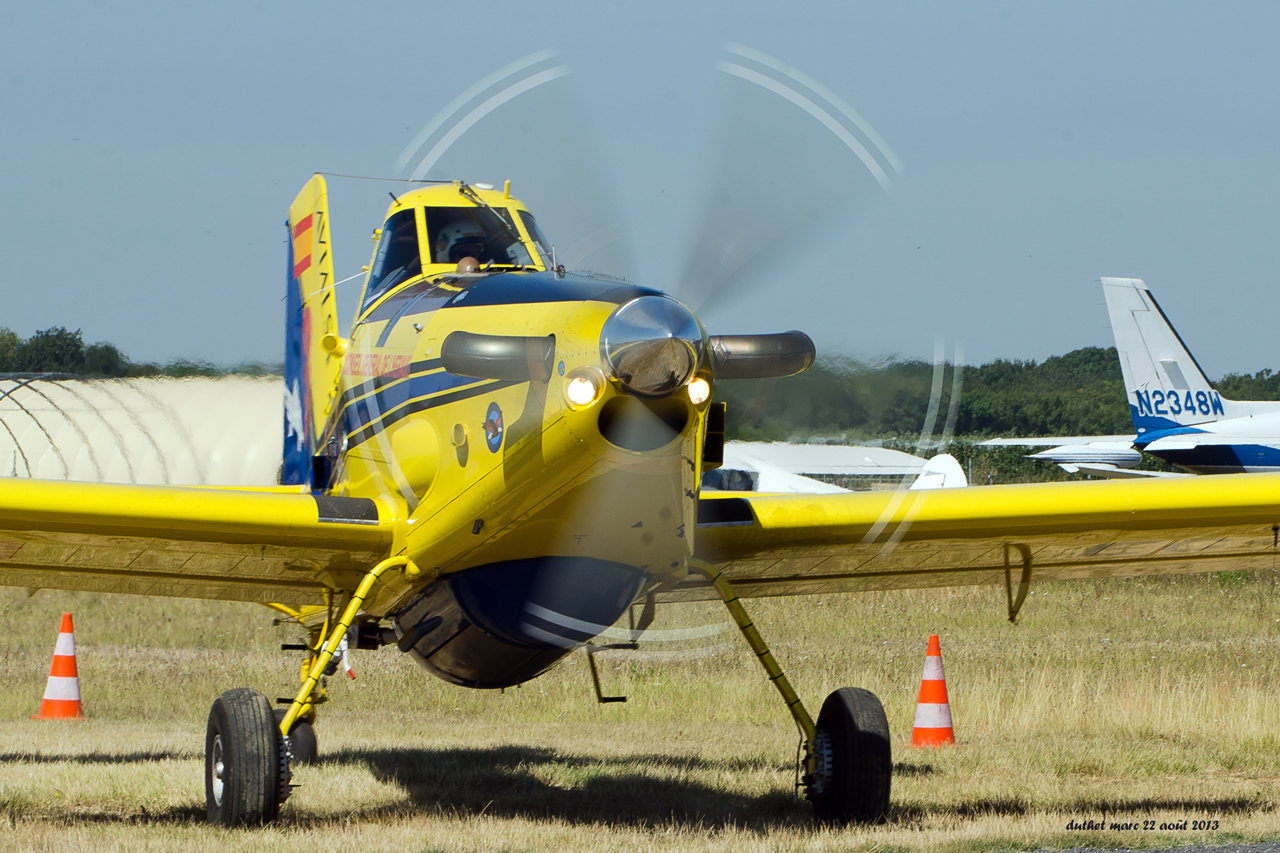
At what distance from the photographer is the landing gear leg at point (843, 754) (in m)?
6.78

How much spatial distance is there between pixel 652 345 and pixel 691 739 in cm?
622

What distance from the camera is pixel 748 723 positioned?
36.8 ft

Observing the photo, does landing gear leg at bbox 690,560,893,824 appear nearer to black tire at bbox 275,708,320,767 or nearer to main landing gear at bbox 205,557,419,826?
main landing gear at bbox 205,557,419,826

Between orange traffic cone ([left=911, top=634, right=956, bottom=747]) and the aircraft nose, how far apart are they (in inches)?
216

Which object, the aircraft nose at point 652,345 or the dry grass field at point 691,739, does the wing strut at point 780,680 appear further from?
the aircraft nose at point 652,345

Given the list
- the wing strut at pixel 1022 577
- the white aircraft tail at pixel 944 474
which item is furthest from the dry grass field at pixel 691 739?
the white aircraft tail at pixel 944 474

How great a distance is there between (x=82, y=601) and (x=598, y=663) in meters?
9.23

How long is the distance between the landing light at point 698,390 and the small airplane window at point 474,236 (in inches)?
95.8

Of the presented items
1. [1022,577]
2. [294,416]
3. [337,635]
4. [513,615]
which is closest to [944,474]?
[1022,577]

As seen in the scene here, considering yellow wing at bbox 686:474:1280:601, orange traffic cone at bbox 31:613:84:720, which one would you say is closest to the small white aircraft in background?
yellow wing at bbox 686:474:1280:601

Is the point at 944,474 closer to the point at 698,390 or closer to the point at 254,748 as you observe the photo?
the point at 254,748

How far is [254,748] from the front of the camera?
20.3 ft

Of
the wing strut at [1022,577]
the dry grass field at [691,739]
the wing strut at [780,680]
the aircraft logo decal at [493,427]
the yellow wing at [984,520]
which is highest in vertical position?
the aircraft logo decal at [493,427]

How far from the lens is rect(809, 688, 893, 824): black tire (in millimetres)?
6777
